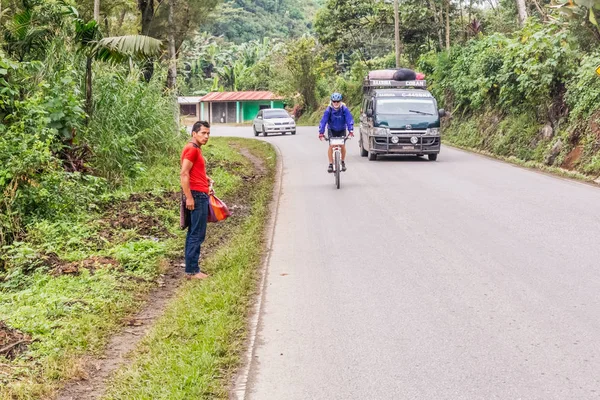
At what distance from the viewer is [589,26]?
20094mm

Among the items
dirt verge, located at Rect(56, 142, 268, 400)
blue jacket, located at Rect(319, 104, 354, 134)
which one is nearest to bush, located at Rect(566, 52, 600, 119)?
blue jacket, located at Rect(319, 104, 354, 134)

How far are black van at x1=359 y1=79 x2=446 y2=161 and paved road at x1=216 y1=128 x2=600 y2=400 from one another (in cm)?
750

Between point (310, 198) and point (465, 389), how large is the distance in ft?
31.8

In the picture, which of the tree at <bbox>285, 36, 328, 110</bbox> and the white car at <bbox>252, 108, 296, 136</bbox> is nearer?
the white car at <bbox>252, 108, 296, 136</bbox>

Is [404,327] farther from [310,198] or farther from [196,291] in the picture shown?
[310,198]

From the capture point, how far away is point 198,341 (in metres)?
6.11

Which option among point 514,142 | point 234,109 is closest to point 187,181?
point 514,142

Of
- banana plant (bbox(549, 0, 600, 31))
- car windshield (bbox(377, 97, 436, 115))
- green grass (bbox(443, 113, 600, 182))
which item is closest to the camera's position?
green grass (bbox(443, 113, 600, 182))

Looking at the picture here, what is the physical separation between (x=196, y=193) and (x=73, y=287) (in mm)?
1748

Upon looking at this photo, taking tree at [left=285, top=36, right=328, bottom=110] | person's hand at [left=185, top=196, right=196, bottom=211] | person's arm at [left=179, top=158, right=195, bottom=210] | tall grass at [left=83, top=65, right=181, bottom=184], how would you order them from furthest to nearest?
tree at [left=285, top=36, right=328, bottom=110]
tall grass at [left=83, top=65, right=181, bottom=184]
person's hand at [left=185, top=196, right=196, bottom=211]
person's arm at [left=179, top=158, right=195, bottom=210]

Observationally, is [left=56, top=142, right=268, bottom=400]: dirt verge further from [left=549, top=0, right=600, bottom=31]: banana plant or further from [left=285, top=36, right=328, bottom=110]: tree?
[left=285, top=36, right=328, bottom=110]: tree

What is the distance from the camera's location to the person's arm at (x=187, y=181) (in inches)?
332

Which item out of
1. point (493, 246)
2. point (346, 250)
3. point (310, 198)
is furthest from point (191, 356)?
point (310, 198)

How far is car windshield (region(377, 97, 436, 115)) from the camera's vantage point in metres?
21.7
